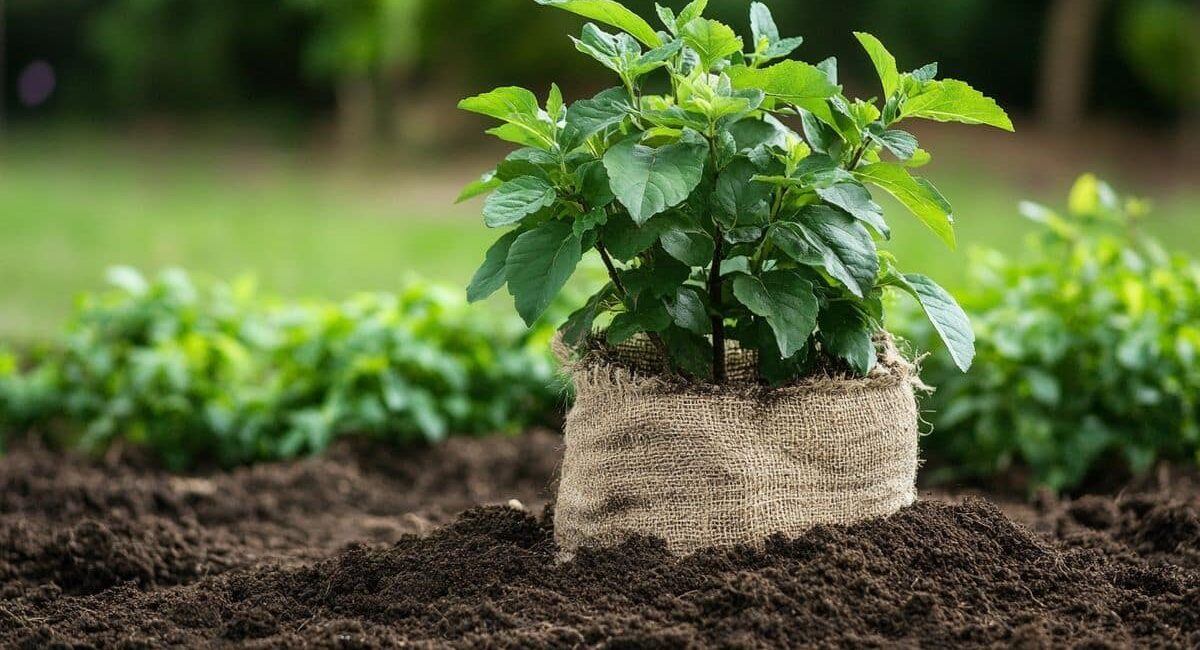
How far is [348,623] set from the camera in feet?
6.89

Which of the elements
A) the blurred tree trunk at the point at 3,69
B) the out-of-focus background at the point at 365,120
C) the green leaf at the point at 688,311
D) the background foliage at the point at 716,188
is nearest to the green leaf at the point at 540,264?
the background foliage at the point at 716,188

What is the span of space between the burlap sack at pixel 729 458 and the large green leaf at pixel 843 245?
26 cm

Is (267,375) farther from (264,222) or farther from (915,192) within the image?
(264,222)

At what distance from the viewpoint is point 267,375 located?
440 centimetres

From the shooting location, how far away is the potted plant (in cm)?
204

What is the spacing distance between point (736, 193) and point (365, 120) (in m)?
10.0

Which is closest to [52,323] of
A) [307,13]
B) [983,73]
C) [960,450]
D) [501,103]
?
[960,450]

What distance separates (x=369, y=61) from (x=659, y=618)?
845 centimetres

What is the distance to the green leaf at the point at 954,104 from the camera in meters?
2.07

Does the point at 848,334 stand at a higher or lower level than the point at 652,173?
lower

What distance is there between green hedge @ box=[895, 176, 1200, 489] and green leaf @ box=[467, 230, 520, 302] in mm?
1970

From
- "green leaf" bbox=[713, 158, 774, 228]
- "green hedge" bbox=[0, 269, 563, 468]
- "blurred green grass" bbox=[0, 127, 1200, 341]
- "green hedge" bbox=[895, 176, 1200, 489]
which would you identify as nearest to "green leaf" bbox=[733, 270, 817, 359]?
"green leaf" bbox=[713, 158, 774, 228]

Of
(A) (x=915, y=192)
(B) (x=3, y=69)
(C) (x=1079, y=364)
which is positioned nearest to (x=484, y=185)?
(A) (x=915, y=192)

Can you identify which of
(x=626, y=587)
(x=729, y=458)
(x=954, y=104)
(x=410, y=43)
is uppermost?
(x=410, y=43)
